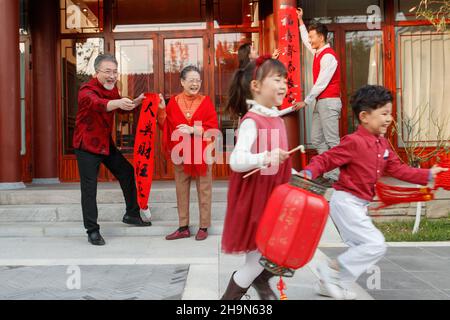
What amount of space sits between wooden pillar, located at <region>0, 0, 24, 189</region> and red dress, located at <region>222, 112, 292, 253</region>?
4.41 m

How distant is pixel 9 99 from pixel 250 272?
4.69 meters

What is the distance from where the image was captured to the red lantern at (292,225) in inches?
86.0

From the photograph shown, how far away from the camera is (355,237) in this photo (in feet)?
9.18

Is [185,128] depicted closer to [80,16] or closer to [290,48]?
[290,48]

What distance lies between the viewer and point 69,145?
748 centimetres

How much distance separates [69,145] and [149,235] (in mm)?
3213

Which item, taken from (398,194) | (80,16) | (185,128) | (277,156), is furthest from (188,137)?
(80,16)

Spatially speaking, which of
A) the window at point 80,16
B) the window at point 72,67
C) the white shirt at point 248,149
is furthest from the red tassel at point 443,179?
the window at point 80,16

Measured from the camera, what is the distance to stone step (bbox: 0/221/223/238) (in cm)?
502

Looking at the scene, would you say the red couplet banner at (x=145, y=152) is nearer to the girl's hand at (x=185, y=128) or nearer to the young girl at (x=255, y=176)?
the girl's hand at (x=185, y=128)

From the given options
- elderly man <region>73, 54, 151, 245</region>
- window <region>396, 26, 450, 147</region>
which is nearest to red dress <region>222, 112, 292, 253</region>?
elderly man <region>73, 54, 151, 245</region>

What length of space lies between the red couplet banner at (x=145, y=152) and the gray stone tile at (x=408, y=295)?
8.93 ft
